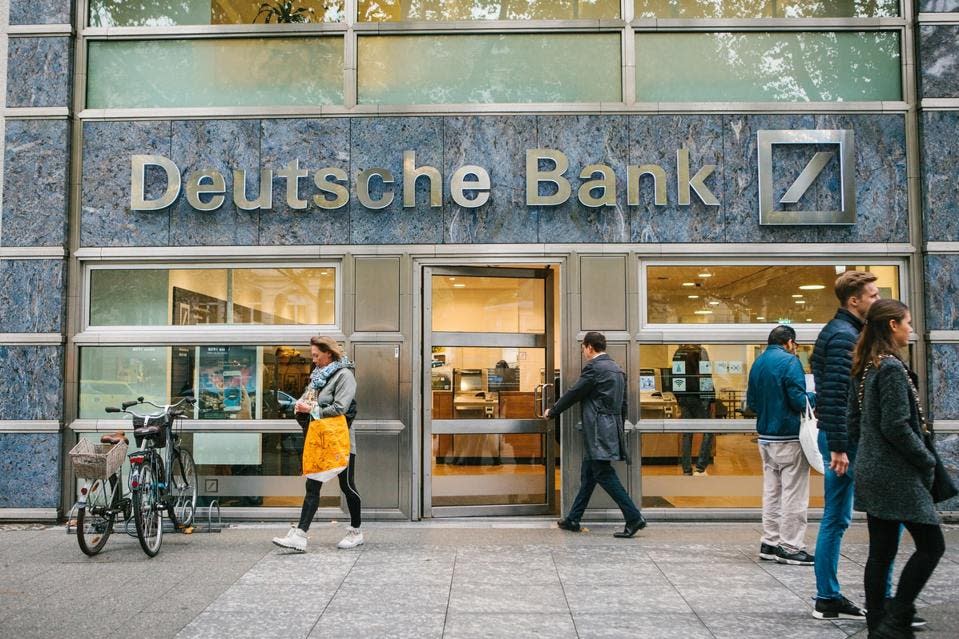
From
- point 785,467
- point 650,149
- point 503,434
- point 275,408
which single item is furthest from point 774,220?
point 275,408

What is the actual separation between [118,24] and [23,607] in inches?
236

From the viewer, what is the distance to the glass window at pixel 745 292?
26.9 feet

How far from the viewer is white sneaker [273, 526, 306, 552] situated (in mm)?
6680

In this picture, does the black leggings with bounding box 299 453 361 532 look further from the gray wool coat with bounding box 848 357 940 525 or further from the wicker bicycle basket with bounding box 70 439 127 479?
the gray wool coat with bounding box 848 357 940 525

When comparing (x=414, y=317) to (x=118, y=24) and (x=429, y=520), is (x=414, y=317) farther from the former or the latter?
(x=118, y=24)

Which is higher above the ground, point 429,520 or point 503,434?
point 503,434

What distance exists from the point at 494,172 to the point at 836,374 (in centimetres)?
412

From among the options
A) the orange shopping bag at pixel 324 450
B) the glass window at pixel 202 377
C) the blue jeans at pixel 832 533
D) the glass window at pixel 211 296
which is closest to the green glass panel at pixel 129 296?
the glass window at pixel 211 296

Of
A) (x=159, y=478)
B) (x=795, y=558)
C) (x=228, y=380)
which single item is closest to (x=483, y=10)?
(x=228, y=380)

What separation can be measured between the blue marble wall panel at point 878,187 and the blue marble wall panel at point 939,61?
0.40m

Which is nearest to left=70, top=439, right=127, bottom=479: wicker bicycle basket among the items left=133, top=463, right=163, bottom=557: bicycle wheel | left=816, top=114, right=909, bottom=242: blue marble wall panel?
left=133, top=463, right=163, bottom=557: bicycle wheel

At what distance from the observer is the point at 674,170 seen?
820cm

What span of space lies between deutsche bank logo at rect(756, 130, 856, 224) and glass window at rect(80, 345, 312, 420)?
4.79 metres

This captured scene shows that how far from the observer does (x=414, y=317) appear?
8.13 metres
